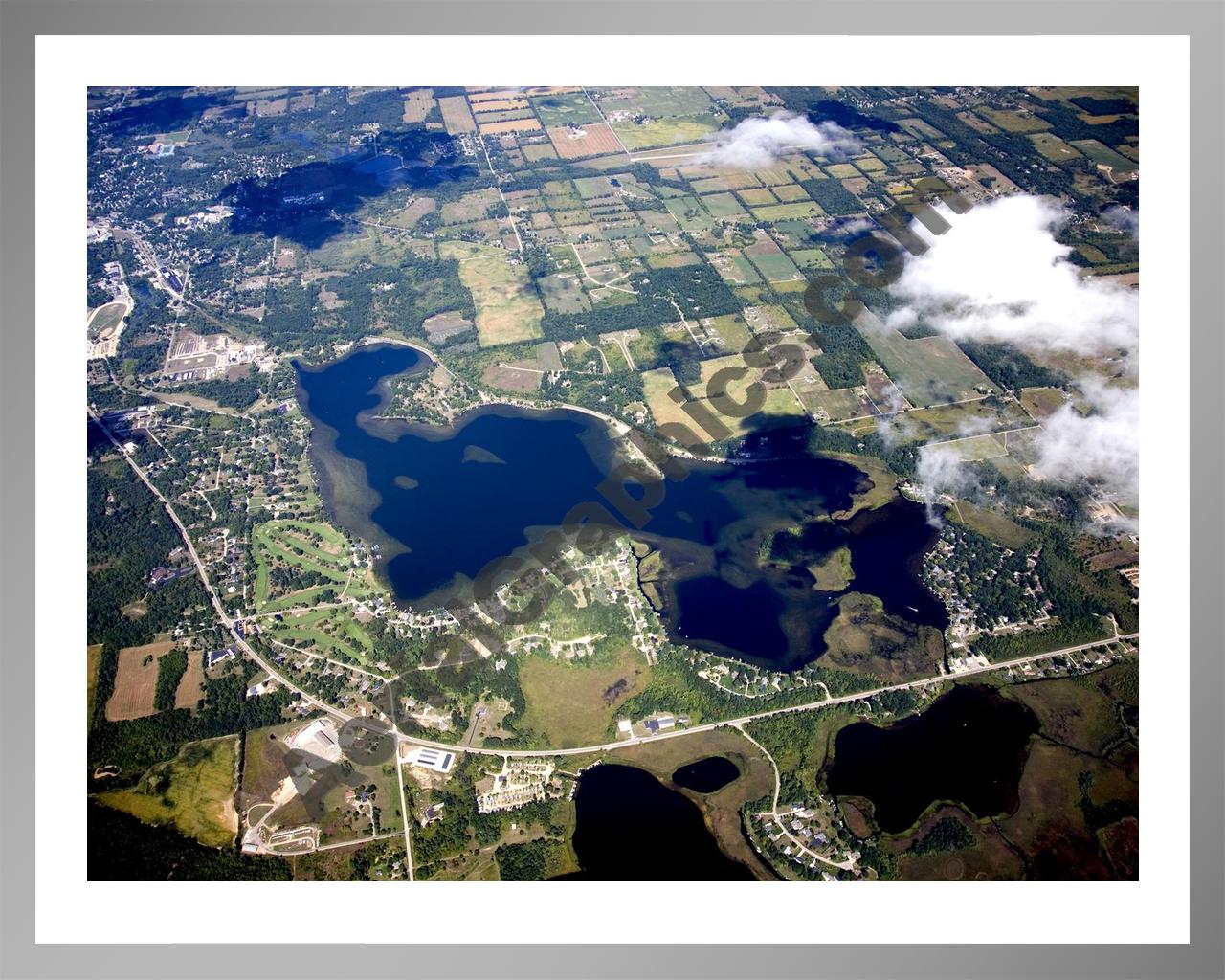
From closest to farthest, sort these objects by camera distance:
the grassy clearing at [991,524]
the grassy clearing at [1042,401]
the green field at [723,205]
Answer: the grassy clearing at [991,524]
the grassy clearing at [1042,401]
the green field at [723,205]

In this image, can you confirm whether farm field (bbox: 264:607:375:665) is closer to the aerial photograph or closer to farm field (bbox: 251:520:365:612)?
the aerial photograph

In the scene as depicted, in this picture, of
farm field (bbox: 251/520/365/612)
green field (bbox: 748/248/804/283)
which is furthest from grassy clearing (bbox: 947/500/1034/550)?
farm field (bbox: 251/520/365/612)

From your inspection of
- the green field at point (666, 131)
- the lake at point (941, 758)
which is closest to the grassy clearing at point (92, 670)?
the lake at point (941, 758)

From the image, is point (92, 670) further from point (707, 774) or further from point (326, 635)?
point (707, 774)

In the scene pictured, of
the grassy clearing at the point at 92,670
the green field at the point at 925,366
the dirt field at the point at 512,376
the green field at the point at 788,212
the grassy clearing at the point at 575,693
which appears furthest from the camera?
the green field at the point at 788,212

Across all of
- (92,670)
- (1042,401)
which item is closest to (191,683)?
(92,670)

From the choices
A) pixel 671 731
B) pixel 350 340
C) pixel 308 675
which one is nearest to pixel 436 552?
pixel 308 675

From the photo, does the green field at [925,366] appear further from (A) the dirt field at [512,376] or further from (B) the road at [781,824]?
(B) the road at [781,824]

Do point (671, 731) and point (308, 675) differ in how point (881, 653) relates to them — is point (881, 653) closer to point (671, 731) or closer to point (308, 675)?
point (671, 731)
